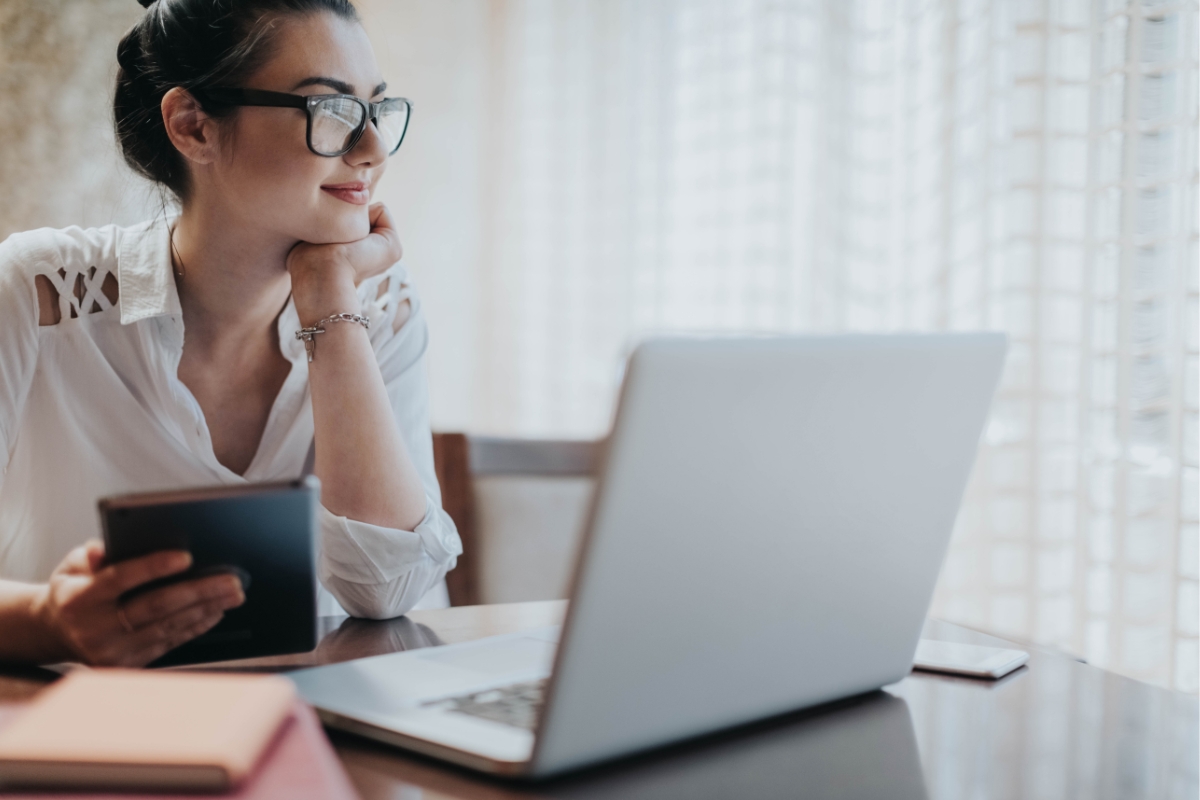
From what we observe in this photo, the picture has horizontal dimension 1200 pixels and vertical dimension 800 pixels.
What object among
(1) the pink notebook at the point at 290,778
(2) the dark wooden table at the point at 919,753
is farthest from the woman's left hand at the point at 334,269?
(1) the pink notebook at the point at 290,778

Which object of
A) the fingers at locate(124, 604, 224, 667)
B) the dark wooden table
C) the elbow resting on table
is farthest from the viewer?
the elbow resting on table

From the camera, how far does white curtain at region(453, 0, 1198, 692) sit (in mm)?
1763

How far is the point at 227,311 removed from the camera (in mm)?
1355

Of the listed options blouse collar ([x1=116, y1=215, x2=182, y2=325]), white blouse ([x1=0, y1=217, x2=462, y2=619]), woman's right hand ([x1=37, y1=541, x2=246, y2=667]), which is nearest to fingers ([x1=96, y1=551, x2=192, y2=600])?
woman's right hand ([x1=37, y1=541, x2=246, y2=667])

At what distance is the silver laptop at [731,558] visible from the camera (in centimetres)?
52

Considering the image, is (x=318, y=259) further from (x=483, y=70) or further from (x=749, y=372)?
(x=483, y=70)

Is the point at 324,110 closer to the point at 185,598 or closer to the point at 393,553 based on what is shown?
the point at 393,553

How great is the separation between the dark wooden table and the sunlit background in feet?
2.81

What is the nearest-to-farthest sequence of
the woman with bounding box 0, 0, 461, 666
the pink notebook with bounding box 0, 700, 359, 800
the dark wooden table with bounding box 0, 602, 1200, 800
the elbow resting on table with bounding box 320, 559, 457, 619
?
1. the pink notebook with bounding box 0, 700, 359, 800
2. the dark wooden table with bounding box 0, 602, 1200, 800
3. the elbow resting on table with bounding box 320, 559, 457, 619
4. the woman with bounding box 0, 0, 461, 666

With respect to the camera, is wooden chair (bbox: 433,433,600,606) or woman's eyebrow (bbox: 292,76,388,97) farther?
wooden chair (bbox: 433,433,600,606)

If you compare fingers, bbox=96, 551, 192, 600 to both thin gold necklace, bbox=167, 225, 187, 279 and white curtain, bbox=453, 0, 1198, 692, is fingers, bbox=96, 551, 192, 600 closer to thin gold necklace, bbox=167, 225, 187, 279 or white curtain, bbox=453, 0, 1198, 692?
thin gold necklace, bbox=167, 225, 187, 279

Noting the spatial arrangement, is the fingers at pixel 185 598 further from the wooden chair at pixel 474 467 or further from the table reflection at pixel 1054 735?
the wooden chair at pixel 474 467

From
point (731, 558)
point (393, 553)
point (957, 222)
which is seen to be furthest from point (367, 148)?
point (957, 222)

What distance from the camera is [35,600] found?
0.77m
